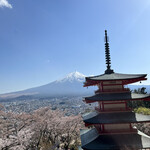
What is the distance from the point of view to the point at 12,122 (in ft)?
59.5

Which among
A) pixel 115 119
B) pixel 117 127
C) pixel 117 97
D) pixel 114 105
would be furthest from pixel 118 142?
pixel 117 97

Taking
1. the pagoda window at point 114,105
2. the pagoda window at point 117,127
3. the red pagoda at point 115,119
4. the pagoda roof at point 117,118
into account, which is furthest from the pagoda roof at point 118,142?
the pagoda window at point 114,105

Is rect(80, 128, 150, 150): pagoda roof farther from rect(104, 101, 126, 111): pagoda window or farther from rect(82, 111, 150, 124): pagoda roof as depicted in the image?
rect(104, 101, 126, 111): pagoda window

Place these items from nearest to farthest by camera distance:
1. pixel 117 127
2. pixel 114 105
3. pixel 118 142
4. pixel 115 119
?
pixel 118 142, pixel 115 119, pixel 117 127, pixel 114 105

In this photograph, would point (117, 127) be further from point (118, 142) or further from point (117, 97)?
point (117, 97)

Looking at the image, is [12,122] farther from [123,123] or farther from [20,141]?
[123,123]

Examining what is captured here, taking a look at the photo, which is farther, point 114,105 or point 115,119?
point 114,105

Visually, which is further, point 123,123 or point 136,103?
point 136,103

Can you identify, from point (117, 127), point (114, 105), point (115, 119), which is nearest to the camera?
point (115, 119)

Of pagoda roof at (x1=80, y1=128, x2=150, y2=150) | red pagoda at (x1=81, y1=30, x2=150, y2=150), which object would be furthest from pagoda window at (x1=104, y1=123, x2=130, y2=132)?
pagoda roof at (x1=80, y1=128, x2=150, y2=150)

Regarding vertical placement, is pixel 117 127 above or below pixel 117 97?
below

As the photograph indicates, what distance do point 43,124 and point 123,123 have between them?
1436 centimetres

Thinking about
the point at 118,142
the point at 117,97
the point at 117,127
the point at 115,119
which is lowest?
the point at 118,142

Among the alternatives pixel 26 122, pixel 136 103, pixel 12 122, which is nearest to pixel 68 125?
pixel 26 122
